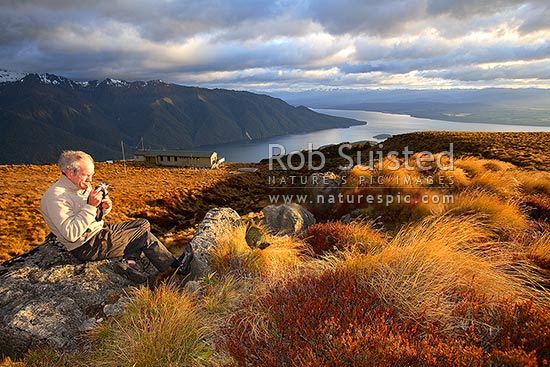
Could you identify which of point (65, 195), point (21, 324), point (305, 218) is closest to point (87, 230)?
point (65, 195)

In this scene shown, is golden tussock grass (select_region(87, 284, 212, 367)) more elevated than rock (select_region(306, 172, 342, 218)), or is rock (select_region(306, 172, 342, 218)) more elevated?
golden tussock grass (select_region(87, 284, 212, 367))

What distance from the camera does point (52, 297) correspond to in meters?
4.45

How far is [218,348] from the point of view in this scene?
3.23 m

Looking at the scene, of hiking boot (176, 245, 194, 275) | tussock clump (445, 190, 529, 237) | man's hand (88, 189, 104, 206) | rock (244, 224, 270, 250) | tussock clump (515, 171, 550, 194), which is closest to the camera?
man's hand (88, 189, 104, 206)

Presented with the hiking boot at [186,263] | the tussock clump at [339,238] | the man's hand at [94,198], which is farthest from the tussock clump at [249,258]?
the man's hand at [94,198]

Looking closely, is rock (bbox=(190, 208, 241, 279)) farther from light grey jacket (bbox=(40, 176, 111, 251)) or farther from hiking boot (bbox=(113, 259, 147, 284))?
light grey jacket (bbox=(40, 176, 111, 251))

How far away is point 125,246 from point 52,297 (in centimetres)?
125

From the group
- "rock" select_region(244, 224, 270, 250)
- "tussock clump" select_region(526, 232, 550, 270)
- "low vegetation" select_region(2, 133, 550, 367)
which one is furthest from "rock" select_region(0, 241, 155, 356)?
"tussock clump" select_region(526, 232, 550, 270)

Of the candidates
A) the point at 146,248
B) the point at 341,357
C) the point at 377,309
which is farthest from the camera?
the point at 146,248

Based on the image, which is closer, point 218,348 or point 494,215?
point 218,348

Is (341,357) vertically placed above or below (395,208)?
above

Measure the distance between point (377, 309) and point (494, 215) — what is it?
5728 millimetres

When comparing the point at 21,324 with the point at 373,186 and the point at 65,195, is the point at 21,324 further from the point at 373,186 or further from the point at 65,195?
the point at 373,186

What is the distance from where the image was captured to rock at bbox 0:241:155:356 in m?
3.84
